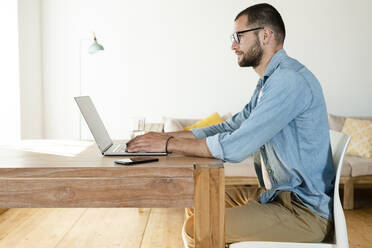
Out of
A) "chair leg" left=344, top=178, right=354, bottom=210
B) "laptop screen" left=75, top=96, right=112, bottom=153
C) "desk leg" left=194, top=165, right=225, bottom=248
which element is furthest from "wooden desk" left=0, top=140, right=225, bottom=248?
"chair leg" left=344, top=178, right=354, bottom=210

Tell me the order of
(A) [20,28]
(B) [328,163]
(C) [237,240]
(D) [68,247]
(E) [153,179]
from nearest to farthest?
1. (E) [153,179]
2. (C) [237,240]
3. (B) [328,163]
4. (D) [68,247]
5. (A) [20,28]

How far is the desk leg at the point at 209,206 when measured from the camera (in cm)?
132

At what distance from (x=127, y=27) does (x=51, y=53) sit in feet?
2.93

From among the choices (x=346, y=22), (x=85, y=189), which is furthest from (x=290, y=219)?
(x=346, y=22)

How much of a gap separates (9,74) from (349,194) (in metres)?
3.35

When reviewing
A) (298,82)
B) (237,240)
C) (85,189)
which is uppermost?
(298,82)

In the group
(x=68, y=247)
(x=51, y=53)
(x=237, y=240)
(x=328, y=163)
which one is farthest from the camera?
(x=51, y=53)

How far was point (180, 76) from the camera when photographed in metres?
4.86

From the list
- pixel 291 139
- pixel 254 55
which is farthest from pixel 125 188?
pixel 254 55

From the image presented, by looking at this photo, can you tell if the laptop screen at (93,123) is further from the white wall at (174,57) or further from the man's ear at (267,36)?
the white wall at (174,57)

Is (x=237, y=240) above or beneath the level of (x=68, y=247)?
above

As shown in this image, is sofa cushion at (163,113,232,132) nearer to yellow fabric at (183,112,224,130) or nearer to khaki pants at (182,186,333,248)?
yellow fabric at (183,112,224,130)

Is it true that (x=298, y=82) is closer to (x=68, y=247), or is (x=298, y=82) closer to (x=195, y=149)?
(x=195, y=149)

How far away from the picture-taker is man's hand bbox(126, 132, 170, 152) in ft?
5.16
